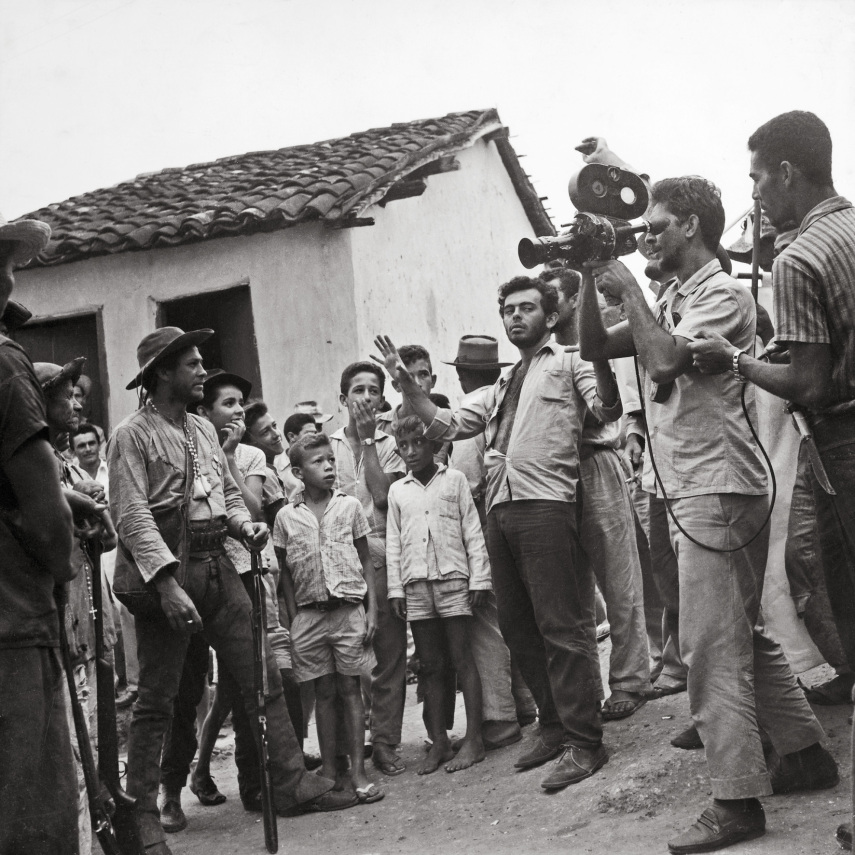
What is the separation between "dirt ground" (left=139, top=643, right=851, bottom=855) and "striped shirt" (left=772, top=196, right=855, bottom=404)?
1663mm

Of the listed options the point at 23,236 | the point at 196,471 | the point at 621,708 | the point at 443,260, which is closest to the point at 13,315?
the point at 23,236

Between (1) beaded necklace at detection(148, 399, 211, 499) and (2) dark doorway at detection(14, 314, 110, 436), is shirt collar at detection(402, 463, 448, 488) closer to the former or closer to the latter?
(1) beaded necklace at detection(148, 399, 211, 499)

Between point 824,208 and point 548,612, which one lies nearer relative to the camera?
point 824,208

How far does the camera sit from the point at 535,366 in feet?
18.3

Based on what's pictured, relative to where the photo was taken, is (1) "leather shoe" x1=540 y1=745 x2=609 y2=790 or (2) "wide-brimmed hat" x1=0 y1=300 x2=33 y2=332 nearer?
(2) "wide-brimmed hat" x1=0 y1=300 x2=33 y2=332

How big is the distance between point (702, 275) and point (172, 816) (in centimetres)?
380

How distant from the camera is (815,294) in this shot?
3.40m

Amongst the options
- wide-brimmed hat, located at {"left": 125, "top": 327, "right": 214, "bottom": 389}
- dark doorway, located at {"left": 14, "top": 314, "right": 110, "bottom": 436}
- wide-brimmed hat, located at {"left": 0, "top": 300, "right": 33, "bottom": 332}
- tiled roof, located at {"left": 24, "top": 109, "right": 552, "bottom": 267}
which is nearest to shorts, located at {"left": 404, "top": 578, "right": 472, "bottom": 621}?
wide-brimmed hat, located at {"left": 125, "top": 327, "right": 214, "bottom": 389}

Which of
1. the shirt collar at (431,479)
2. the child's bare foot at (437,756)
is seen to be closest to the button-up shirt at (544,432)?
the shirt collar at (431,479)

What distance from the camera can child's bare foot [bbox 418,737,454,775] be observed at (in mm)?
5766

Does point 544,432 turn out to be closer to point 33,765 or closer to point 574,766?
point 574,766

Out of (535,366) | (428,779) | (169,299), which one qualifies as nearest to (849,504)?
(535,366)

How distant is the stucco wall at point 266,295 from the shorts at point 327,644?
16.0 feet

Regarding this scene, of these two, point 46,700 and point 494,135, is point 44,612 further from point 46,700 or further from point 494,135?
point 494,135
